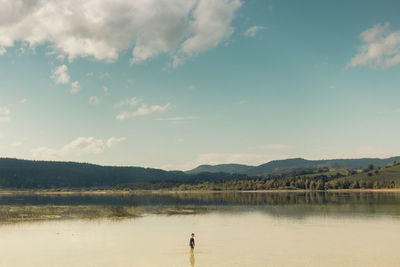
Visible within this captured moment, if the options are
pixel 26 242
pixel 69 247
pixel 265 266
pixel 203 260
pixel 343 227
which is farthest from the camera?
pixel 343 227

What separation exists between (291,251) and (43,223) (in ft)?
173

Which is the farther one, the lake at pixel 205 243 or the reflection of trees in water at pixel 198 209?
the reflection of trees in water at pixel 198 209

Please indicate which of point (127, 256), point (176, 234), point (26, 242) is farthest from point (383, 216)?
point (26, 242)

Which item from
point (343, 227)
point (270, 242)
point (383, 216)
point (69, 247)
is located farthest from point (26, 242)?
point (383, 216)

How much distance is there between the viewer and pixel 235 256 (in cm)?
4169

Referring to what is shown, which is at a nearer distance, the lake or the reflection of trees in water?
the lake

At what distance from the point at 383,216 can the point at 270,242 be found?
42.7 meters

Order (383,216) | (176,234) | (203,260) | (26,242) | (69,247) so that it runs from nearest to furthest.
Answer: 1. (203,260)
2. (69,247)
3. (26,242)
4. (176,234)
5. (383,216)

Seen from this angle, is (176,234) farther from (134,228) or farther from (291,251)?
(291,251)

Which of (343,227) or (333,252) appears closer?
(333,252)

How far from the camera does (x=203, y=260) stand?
39844mm

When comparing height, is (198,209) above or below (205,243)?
below

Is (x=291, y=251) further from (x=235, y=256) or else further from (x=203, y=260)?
(x=203, y=260)

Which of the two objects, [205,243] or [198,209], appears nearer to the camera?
[205,243]
